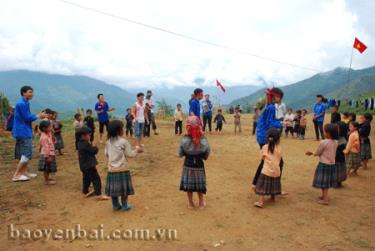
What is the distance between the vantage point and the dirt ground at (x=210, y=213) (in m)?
3.92

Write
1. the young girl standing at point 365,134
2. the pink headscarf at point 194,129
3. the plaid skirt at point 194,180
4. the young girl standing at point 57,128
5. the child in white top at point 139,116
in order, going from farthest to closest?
the child in white top at point 139,116, the young girl standing at point 57,128, the young girl standing at point 365,134, the plaid skirt at point 194,180, the pink headscarf at point 194,129

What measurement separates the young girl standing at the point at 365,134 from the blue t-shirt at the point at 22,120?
309 inches

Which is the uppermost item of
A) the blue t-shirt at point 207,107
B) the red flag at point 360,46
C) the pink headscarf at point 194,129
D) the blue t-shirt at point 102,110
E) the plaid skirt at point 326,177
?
the red flag at point 360,46

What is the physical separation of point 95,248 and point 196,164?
76.4 inches

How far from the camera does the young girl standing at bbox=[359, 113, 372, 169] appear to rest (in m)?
7.53

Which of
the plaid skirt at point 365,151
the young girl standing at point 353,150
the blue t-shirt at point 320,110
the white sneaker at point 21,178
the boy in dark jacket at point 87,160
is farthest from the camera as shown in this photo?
the blue t-shirt at point 320,110

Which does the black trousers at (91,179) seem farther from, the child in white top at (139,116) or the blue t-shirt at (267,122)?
the child in white top at (139,116)

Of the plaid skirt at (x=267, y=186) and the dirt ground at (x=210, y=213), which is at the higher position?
the plaid skirt at (x=267, y=186)

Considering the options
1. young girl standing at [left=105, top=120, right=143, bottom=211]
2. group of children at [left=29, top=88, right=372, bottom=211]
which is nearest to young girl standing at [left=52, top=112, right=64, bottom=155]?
group of children at [left=29, top=88, right=372, bottom=211]

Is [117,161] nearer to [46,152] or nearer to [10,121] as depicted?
[46,152]

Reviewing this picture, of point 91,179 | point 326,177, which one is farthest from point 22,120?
point 326,177

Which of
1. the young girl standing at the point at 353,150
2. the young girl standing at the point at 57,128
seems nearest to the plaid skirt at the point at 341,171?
the young girl standing at the point at 353,150

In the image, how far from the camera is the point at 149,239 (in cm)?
402

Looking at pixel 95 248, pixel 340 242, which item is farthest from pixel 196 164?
pixel 340 242
